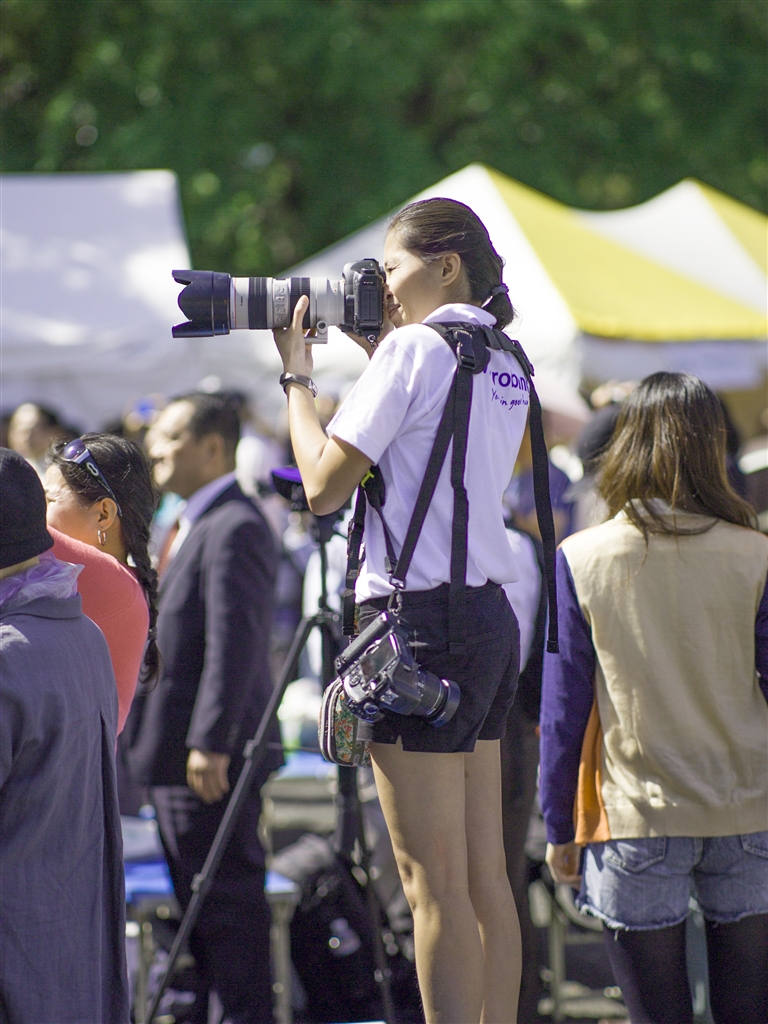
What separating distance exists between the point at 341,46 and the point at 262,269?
292 cm

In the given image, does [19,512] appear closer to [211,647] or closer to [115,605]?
[115,605]

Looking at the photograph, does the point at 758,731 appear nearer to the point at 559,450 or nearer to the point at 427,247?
the point at 427,247

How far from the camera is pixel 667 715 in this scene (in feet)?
7.91

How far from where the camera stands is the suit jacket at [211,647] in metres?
3.48

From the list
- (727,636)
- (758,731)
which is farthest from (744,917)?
(727,636)

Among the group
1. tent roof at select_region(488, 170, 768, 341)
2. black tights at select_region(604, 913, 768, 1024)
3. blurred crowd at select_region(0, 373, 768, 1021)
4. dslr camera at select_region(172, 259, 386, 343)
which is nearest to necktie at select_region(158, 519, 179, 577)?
blurred crowd at select_region(0, 373, 768, 1021)

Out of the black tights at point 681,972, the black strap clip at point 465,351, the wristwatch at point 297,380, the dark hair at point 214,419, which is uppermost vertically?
the black strap clip at point 465,351

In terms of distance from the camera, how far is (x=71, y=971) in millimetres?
2008

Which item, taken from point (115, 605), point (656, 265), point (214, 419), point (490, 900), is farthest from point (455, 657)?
point (656, 265)

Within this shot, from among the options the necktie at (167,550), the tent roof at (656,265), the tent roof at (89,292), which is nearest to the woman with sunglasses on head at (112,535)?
the necktie at (167,550)

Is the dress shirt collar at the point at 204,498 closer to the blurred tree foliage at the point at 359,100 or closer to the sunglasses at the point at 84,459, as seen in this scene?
the sunglasses at the point at 84,459

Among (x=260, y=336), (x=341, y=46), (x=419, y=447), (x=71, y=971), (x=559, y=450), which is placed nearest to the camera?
(x=71, y=971)

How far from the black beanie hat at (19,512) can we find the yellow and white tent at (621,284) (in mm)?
5447

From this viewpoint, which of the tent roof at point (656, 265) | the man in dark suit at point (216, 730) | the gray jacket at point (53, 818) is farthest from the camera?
the tent roof at point (656, 265)
